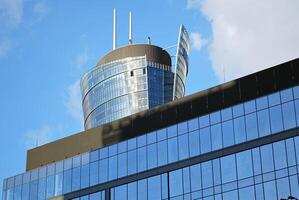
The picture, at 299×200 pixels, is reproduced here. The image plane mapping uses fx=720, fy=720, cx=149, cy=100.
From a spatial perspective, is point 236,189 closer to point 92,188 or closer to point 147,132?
point 147,132

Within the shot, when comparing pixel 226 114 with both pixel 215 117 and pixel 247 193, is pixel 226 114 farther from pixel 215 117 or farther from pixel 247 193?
pixel 247 193

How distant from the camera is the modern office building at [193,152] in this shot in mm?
77875

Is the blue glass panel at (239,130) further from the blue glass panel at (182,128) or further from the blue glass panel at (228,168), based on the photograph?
the blue glass panel at (182,128)

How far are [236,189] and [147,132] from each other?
1639 cm

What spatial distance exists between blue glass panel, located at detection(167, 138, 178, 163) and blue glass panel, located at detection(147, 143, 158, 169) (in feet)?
7.20

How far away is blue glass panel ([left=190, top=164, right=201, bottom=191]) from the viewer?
84.0 m

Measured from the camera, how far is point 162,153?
8919 cm

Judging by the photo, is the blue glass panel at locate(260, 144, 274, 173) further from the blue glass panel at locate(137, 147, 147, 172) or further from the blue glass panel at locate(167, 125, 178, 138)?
the blue glass panel at locate(137, 147, 147, 172)

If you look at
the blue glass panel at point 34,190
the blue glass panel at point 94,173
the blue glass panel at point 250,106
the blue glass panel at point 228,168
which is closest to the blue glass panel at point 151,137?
the blue glass panel at point 94,173

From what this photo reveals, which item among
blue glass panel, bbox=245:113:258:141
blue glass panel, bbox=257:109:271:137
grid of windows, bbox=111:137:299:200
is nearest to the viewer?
grid of windows, bbox=111:137:299:200

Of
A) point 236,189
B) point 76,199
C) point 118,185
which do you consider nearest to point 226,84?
point 236,189

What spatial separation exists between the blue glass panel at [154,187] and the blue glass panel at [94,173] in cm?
880

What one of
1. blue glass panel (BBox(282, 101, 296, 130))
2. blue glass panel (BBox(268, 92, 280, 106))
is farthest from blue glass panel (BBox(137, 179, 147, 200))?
blue glass panel (BBox(282, 101, 296, 130))

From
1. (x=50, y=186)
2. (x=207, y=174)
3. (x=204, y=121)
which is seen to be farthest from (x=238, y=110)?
(x=50, y=186)
